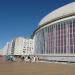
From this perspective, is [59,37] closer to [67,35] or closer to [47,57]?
[67,35]

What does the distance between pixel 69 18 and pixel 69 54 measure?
42.3ft

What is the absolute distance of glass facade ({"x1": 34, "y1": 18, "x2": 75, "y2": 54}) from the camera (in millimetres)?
61562

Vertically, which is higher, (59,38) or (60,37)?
(60,37)

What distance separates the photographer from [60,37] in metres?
65.6

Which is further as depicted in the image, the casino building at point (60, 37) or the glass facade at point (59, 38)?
the glass facade at point (59, 38)

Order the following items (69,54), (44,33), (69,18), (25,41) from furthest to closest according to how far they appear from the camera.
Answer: (25,41) → (44,33) → (69,18) → (69,54)

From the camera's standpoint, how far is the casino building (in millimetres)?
61062

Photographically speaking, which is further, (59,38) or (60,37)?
(59,38)

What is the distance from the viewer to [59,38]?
6600 centimetres

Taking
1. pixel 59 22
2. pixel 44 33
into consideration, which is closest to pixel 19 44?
pixel 44 33

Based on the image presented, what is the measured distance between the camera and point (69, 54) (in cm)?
5934

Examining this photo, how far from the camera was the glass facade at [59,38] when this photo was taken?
6156 centimetres

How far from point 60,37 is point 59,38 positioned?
0.60m

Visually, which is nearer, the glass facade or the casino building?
the casino building
